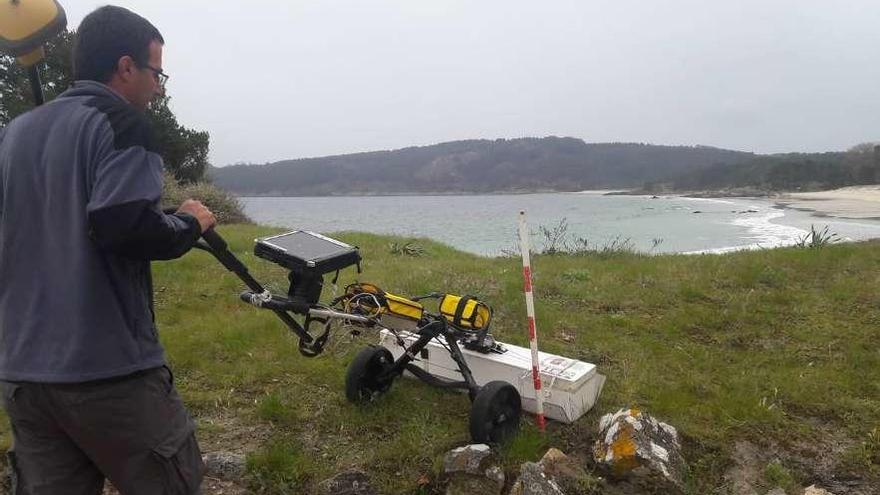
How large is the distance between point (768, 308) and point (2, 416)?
8040 mm

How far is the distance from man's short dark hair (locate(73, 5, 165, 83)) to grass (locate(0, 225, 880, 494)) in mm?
2750

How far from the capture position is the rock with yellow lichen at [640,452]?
12.6 feet

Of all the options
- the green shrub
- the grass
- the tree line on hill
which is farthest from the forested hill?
the grass

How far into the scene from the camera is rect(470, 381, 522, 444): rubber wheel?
407 centimetres

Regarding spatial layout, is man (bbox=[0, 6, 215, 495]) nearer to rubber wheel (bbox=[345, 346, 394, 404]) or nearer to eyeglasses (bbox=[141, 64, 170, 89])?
eyeglasses (bbox=[141, 64, 170, 89])

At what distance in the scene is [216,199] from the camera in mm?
20188

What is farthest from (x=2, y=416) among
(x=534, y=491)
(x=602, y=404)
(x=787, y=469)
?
(x=787, y=469)

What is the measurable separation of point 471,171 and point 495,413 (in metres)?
94.1

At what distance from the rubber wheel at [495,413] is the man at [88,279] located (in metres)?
2.14

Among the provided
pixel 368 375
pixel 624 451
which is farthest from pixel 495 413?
pixel 368 375

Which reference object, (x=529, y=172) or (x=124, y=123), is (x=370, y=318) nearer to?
(x=124, y=123)

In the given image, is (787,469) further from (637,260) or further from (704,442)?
(637,260)

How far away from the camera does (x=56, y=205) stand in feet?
6.88

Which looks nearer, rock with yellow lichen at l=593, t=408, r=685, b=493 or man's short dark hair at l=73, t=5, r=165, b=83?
man's short dark hair at l=73, t=5, r=165, b=83
